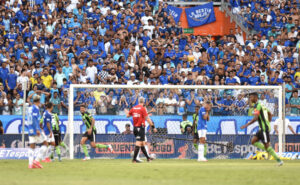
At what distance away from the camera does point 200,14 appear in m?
38.8

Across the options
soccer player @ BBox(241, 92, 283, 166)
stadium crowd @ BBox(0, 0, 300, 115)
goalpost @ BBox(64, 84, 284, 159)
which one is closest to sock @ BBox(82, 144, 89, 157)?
goalpost @ BBox(64, 84, 284, 159)

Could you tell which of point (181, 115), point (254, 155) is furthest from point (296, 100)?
point (181, 115)

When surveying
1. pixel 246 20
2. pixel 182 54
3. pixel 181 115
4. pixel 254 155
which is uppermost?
pixel 246 20

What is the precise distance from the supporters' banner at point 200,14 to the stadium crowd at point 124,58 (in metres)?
3.51

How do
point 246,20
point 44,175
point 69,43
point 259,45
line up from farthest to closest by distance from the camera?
point 246,20, point 259,45, point 69,43, point 44,175

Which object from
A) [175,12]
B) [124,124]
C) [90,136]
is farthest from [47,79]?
[175,12]

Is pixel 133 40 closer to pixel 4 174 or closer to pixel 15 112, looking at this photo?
pixel 15 112

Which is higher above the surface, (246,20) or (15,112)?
(246,20)

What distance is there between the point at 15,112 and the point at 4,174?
35.5 feet

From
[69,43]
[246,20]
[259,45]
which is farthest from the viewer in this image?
[246,20]

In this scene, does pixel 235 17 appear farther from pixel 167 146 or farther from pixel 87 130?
pixel 87 130

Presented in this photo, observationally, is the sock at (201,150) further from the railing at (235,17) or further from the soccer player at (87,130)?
the railing at (235,17)

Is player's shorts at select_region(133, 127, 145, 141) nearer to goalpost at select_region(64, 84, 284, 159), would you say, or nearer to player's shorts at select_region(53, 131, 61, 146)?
player's shorts at select_region(53, 131, 61, 146)

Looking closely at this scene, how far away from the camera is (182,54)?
106 ft
